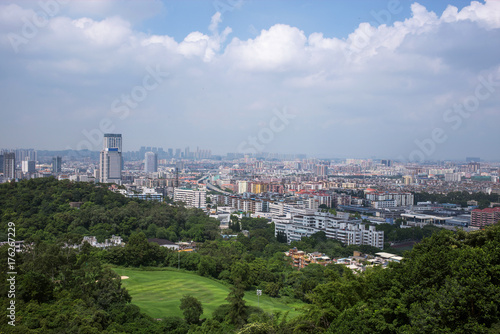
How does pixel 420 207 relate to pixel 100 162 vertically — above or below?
below

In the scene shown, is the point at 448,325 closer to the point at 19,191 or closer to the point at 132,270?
the point at 132,270

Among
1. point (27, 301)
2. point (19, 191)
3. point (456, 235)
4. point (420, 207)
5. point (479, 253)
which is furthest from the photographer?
point (420, 207)

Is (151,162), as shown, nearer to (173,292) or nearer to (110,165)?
(110,165)

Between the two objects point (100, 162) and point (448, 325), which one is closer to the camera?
point (448, 325)

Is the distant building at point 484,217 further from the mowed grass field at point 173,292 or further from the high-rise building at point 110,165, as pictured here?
the high-rise building at point 110,165

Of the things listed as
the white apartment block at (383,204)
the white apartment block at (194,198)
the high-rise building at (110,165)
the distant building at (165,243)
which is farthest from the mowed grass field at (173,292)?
the high-rise building at (110,165)

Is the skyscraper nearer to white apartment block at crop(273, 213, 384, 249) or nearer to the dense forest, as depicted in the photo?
the dense forest

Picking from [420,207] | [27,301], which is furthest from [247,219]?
[27,301]
